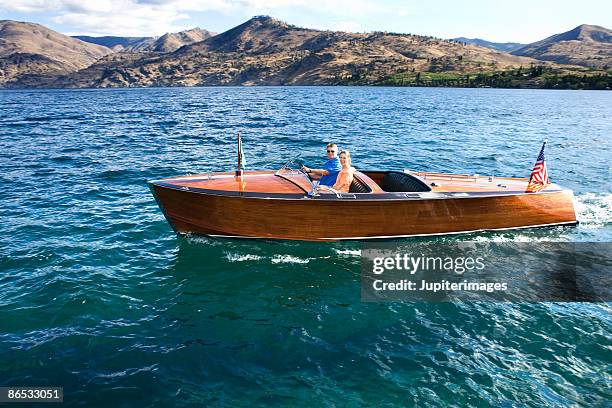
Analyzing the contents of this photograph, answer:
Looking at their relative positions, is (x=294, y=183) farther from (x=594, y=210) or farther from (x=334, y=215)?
(x=594, y=210)

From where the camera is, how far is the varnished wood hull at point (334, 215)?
417 inches

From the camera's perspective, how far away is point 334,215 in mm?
10680

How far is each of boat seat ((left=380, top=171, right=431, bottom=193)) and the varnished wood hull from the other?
82cm

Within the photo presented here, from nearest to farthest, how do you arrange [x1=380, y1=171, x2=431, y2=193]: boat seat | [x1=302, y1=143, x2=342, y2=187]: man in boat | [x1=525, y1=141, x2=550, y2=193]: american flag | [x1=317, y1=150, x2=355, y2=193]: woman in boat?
[x1=317, y1=150, x2=355, y2=193]: woman in boat
[x1=302, y1=143, x2=342, y2=187]: man in boat
[x1=525, y1=141, x2=550, y2=193]: american flag
[x1=380, y1=171, x2=431, y2=193]: boat seat

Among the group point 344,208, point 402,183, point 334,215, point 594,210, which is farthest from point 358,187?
point 594,210

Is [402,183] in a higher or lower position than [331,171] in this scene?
lower

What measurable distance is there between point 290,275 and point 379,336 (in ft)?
9.70

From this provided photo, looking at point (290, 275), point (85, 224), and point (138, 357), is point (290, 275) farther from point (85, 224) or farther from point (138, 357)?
point (85, 224)

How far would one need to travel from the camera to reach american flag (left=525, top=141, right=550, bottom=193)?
37.5ft

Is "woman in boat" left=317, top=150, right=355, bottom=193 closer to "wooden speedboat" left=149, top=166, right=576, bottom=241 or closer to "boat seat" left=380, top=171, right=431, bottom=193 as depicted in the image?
→ "wooden speedboat" left=149, top=166, right=576, bottom=241

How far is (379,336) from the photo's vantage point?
7.66 meters

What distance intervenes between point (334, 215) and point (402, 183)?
285cm

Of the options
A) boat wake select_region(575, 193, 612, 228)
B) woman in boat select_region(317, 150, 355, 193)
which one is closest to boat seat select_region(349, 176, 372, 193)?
woman in boat select_region(317, 150, 355, 193)

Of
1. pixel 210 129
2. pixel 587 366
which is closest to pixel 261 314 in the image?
pixel 587 366
